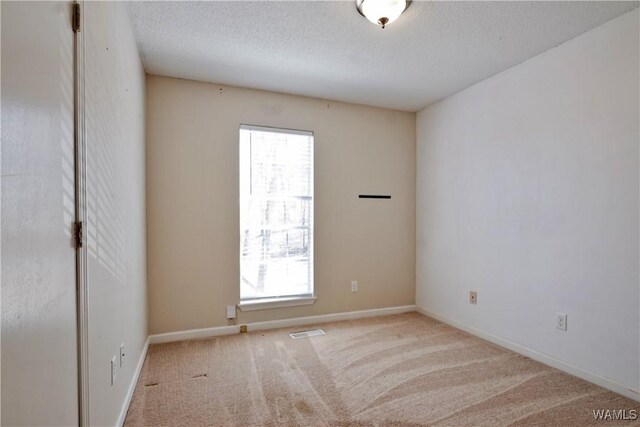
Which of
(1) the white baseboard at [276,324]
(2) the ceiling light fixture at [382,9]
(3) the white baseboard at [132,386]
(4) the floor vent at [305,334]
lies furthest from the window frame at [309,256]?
(2) the ceiling light fixture at [382,9]

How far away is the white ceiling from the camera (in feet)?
6.84

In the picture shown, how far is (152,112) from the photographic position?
299 cm

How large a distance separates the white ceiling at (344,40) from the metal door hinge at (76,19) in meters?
0.98

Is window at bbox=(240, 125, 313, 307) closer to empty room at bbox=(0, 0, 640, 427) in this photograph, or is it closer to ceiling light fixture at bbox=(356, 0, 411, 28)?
empty room at bbox=(0, 0, 640, 427)

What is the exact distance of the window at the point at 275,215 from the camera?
10.9ft

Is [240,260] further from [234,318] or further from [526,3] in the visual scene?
[526,3]

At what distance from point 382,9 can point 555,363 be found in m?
2.82

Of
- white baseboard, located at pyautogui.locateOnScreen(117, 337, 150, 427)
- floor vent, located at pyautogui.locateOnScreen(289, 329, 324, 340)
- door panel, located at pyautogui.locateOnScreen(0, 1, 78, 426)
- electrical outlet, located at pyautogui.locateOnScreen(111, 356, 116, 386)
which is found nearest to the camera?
door panel, located at pyautogui.locateOnScreen(0, 1, 78, 426)

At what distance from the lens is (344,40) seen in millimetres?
2445

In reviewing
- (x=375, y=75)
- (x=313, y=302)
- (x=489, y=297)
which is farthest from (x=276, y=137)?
(x=489, y=297)

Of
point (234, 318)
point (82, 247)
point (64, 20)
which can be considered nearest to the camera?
point (64, 20)

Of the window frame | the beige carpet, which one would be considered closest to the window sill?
the window frame

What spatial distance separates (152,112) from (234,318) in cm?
210

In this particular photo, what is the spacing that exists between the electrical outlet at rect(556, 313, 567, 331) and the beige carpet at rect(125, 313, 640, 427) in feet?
1.08
